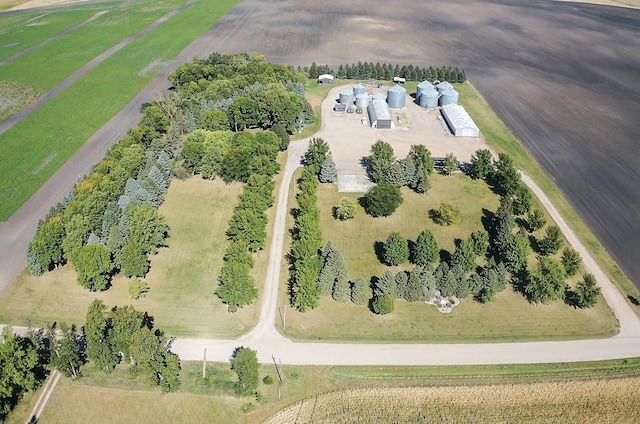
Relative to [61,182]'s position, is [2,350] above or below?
above

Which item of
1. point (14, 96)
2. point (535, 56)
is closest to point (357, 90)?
point (535, 56)

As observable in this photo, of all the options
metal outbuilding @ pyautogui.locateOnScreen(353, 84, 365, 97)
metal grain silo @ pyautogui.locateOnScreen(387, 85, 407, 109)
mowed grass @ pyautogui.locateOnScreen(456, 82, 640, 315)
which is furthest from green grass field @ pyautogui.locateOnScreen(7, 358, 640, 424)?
metal outbuilding @ pyautogui.locateOnScreen(353, 84, 365, 97)

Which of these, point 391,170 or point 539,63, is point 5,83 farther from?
point 539,63

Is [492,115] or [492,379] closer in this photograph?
[492,379]

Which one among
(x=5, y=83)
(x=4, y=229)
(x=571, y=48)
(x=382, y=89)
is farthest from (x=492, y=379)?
(x=5, y=83)

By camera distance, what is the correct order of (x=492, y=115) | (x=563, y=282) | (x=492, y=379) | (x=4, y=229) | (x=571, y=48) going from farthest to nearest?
(x=571, y=48) < (x=492, y=115) < (x=4, y=229) < (x=563, y=282) < (x=492, y=379)

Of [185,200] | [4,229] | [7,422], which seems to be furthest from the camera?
[185,200]

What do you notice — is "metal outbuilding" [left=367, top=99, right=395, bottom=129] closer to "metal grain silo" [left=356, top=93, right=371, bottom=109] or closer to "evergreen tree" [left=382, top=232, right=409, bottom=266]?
"metal grain silo" [left=356, top=93, right=371, bottom=109]
